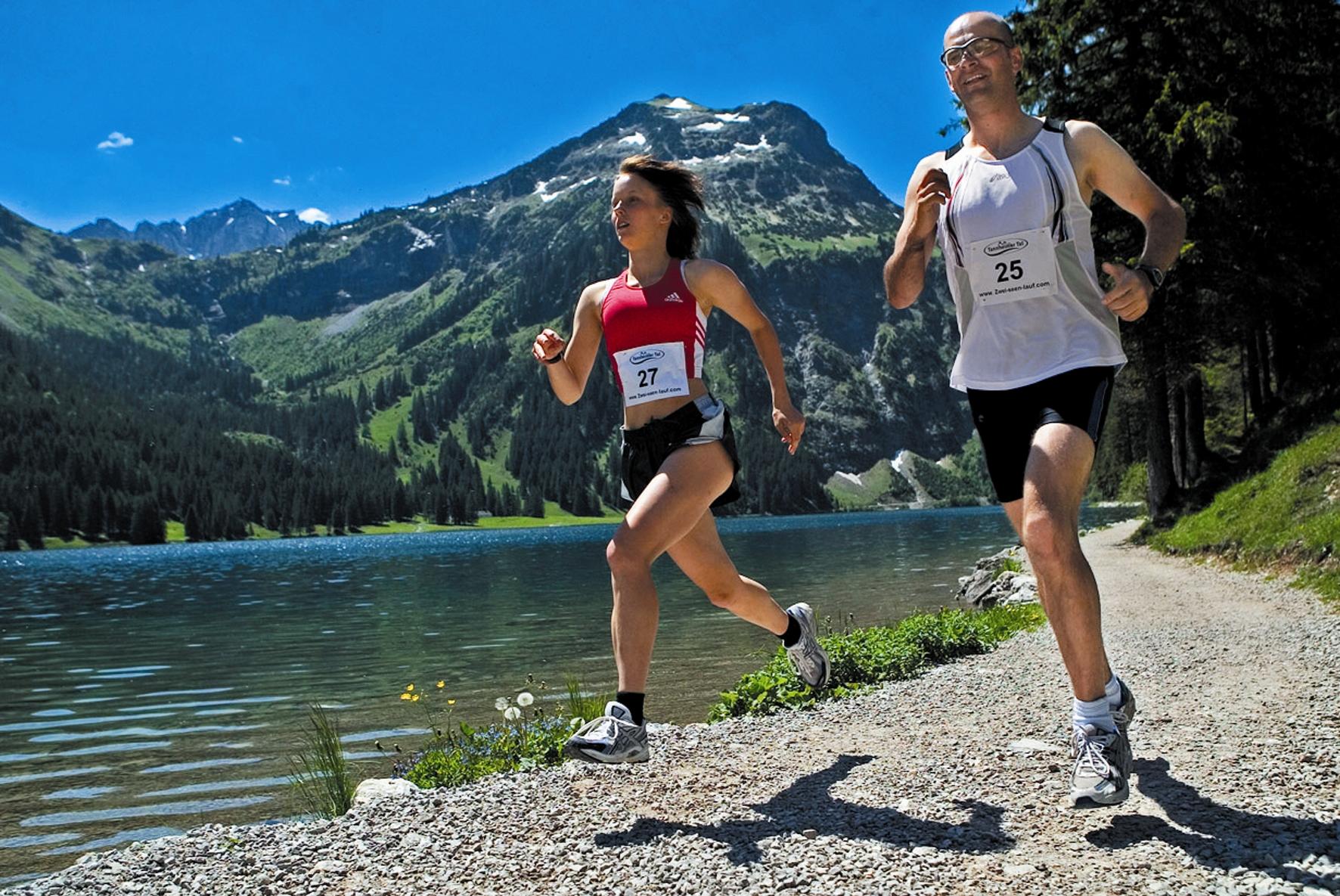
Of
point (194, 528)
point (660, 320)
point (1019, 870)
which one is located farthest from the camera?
point (194, 528)

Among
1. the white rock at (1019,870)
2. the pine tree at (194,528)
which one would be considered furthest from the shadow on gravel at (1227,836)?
the pine tree at (194,528)

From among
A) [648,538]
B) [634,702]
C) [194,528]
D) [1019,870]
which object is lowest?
Answer: [194,528]

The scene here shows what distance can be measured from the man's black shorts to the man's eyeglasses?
1618mm

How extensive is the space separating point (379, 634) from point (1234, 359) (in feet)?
131

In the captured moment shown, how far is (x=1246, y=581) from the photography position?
1586 centimetres

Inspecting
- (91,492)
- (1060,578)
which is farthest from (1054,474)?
(91,492)

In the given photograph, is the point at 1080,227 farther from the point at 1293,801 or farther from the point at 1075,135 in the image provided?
the point at 1293,801

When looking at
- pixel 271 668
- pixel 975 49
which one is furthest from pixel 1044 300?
pixel 271 668

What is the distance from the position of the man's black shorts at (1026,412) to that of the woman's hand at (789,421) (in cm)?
136

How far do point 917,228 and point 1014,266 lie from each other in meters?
0.50

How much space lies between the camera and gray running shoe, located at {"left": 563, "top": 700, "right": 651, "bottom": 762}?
496cm

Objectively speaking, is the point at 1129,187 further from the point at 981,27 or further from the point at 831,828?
the point at 831,828

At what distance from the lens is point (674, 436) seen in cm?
575

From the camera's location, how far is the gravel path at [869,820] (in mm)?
3832
